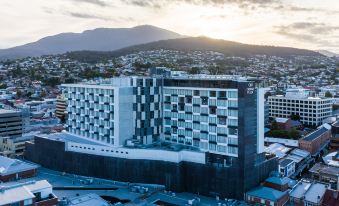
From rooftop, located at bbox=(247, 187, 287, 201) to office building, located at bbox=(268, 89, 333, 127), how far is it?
230 feet

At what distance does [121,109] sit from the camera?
2527 inches

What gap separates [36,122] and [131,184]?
58.8m

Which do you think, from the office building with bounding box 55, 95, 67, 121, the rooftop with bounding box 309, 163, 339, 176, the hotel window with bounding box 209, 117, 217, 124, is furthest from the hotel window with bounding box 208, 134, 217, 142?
the office building with bounding box 55, 95, 67, 121

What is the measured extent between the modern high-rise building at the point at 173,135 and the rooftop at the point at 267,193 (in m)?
1.42

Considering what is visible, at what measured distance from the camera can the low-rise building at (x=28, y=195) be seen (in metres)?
40.9

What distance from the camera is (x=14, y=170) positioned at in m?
64.7

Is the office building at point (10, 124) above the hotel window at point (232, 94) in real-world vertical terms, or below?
below

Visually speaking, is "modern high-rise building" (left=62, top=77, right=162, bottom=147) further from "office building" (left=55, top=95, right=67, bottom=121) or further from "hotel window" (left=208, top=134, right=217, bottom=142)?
"office building" (left=55, top=95, right=67, bottom=121)

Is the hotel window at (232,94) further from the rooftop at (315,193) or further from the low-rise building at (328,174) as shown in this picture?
the low-rise building at (328,174)

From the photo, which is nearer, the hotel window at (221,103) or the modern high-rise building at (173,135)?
the modern high-rise building at (173,135)

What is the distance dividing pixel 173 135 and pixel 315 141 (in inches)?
1554

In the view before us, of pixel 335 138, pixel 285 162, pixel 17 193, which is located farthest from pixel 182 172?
pixel 335 138

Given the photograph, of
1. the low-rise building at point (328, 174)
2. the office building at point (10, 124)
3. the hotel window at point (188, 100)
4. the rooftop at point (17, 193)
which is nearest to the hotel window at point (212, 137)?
the hotel window at point (188, 100)

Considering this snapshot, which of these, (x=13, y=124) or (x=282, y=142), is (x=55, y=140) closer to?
(x=13, y=124)
